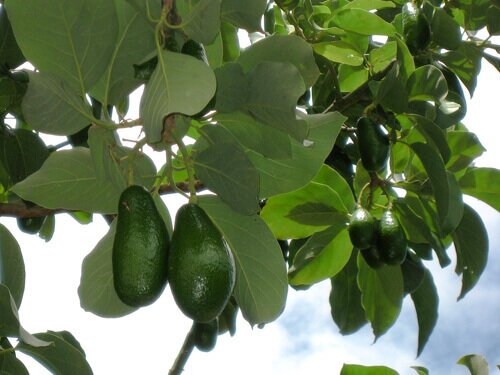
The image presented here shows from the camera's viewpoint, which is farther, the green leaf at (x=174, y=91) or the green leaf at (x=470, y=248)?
the green leaf at (x=470, y=248)

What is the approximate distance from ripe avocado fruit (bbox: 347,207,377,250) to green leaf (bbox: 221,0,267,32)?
734mm

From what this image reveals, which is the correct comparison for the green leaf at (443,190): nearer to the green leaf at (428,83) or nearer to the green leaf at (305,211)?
the green leaf at (428,83)

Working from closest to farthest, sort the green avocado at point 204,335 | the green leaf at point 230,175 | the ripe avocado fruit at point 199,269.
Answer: the ripe avocado fruit at point 199,269
the green leaf at point 230,175
the green avocado at point 204,335

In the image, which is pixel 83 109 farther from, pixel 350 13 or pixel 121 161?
pixel 350 13

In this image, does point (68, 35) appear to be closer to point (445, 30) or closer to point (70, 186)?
point (70, 186)

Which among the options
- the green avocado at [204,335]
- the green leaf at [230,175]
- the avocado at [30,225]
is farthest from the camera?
the avocado at [30,225]

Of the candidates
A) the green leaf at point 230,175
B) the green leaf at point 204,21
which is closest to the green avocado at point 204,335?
the green leaf at point 230,175

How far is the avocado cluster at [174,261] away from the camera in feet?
3.75

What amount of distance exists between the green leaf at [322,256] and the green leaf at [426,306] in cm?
24

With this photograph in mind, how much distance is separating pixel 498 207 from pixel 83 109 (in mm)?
1164

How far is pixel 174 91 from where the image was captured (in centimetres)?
106

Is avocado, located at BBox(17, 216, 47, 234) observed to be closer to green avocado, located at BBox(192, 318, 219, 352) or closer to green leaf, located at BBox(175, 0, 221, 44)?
green avocado, located at BBox(192, 318, 219, 352)

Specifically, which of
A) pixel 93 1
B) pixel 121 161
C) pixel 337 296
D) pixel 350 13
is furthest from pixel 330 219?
pixel 93 1

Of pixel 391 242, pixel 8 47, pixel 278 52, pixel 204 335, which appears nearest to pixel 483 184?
pixel 391 242
